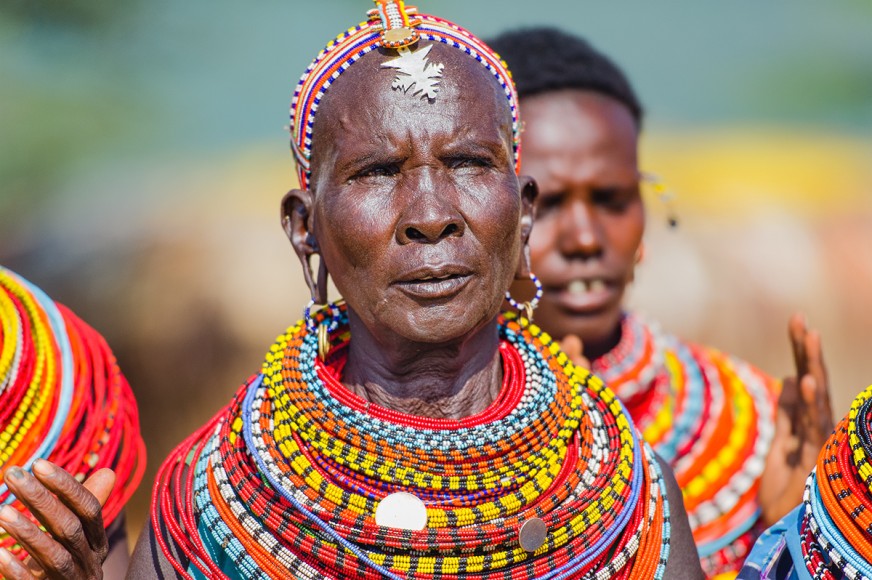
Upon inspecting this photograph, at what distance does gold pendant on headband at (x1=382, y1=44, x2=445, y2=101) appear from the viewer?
316 centimetres

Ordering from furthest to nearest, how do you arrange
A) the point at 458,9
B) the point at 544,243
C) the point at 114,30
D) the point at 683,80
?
the point at 683,80, the point at 458,9, the point at 114,30, the point at 544,243

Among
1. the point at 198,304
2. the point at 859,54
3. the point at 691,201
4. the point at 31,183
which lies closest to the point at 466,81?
the point at 198,304

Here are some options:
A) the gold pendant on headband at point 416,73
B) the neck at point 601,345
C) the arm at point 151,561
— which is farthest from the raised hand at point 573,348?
the arm at point 151,561

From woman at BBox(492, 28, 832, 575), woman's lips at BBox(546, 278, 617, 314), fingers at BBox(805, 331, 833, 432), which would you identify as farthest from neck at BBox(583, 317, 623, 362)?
fingers at BBox(805, 331, 833, 432)

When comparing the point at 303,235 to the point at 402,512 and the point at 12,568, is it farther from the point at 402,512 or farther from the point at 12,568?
the point at 12,568

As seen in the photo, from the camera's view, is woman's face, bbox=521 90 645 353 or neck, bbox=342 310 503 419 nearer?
neck, bbox=342 310 503 419

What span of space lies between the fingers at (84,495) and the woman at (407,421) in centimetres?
20

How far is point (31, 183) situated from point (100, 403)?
490 cm

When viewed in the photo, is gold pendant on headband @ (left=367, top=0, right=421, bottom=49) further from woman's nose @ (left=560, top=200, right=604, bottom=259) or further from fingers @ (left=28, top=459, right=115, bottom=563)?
woman's nose @ (left=560, top=200, right=604, bottom=259)

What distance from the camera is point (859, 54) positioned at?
10609 mm

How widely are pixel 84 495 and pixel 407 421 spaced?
0.82 m

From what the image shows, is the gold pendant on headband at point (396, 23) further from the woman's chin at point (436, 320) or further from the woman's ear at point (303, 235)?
the woman's chin at point (436, 320)

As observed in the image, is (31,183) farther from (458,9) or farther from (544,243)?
(544,243)

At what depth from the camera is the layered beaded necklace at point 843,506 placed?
2844 mm
